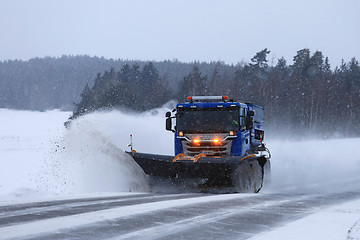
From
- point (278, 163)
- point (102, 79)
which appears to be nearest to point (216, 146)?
point (278, 163)

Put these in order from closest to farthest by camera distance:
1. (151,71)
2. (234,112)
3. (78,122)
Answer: (234,112)
(78,122)
(151,71)

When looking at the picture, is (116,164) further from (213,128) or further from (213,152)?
(213,128)

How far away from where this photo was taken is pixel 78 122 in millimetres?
15656

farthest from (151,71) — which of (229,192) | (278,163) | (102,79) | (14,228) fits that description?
(14,228)

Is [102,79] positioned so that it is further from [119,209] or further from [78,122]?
[119,209]

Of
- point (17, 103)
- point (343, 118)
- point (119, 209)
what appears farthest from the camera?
point (17, 103)

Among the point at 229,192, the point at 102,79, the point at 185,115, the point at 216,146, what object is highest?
the point at 102,79

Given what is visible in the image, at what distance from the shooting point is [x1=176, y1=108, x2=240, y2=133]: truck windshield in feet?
42.9

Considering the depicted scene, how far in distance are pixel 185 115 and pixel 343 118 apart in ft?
203

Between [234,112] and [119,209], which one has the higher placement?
[234,112]

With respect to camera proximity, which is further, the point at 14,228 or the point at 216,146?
the point at 216,146

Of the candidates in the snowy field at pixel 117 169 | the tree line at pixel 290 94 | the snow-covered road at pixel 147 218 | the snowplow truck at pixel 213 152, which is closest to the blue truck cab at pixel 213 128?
the snowplow truck at pixel 213 152

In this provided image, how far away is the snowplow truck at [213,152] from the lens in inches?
465

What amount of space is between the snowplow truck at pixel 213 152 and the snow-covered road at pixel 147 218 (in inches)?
87.7
